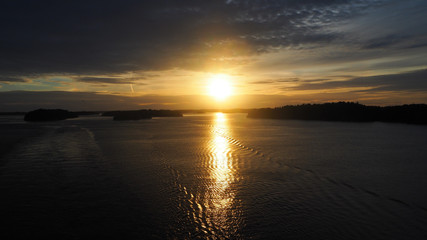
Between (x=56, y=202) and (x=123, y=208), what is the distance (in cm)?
324

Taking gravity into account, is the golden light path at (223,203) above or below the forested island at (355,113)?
below

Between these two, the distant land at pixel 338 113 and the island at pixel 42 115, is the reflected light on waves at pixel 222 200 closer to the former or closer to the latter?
the distant land at pixel 338 113

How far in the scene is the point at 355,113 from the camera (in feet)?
323

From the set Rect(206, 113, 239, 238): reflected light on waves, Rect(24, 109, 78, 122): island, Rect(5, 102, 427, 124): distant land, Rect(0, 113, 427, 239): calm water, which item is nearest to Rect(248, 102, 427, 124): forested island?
Rect(5, 102, 427, 124): distant land

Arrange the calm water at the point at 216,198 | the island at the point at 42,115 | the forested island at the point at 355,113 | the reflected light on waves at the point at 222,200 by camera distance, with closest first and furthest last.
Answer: the calm water at the point at 216,198 < the reflected light on waves at the point at 222,200 < the forested island at the point at 355,113 < the island at the point at 42,115

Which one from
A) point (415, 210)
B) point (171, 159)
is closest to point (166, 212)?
point (415, 210)

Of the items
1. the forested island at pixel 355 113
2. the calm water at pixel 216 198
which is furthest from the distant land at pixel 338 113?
the calm water at pixel 216 198

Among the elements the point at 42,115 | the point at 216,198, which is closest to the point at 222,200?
the point at 216,198

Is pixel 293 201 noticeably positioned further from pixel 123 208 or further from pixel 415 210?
pixel 123 208

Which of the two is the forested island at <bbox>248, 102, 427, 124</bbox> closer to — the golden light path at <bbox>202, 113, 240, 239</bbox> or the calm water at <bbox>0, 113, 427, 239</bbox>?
the calm water at <bbox>0, 113, 427, 239</bbox>

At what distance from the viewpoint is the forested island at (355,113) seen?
79700mm

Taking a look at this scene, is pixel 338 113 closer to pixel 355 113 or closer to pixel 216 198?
pixel 355 113

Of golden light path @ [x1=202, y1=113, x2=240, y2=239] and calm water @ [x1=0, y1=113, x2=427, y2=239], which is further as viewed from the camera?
golden light path @ [x1=202, y1=113, x2=240, y2=239]

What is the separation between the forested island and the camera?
261 ft
